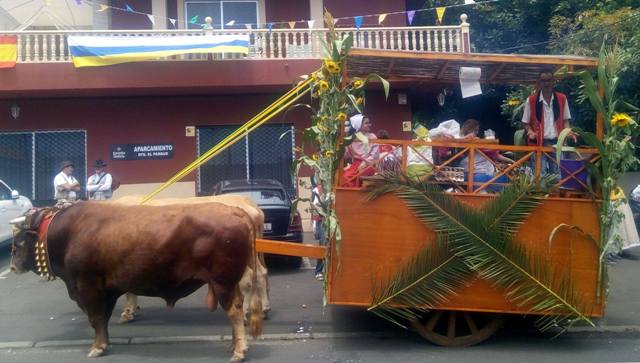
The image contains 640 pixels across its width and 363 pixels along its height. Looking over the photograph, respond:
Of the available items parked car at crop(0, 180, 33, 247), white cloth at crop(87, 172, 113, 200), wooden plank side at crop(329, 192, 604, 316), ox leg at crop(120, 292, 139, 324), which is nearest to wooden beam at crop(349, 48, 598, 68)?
wooden plank side at crop(329, 192, 604, 316)

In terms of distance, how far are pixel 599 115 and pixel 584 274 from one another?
1.64 m

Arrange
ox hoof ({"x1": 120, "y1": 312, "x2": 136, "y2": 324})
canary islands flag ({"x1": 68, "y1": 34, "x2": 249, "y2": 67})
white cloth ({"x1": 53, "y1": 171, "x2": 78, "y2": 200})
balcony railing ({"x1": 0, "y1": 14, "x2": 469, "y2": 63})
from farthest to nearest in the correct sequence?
balcony railing ({"x1": 0, "y1": 14, "x2": 469, "y2": 63})
canary islands flag ({"x1": 68, "y1": 34, "x2": 249, "y2": 67})
white cloth ({"x1": 53, "y1": 171, "x2": 78, "y2": 200})
ox hoof ({"x1": 120, "y1": 312, "x2": 136, "y2": 324})

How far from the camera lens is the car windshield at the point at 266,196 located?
11.6m

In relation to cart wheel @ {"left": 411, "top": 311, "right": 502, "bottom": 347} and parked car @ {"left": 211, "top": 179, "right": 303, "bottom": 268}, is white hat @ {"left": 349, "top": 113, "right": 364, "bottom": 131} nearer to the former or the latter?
cart wheel @ {"left": 411, "top": 311, "right": 502, "bottom": 347}

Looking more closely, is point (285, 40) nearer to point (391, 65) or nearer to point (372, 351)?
point (391, 65)

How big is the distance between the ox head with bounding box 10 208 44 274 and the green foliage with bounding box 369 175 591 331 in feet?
12.5

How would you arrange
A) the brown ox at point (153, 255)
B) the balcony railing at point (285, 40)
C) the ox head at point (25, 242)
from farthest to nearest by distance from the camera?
1. the balcony railing at point (285, 40)
2. the ox head at point (25, 242)
3. the brown ox at point (153, 255)

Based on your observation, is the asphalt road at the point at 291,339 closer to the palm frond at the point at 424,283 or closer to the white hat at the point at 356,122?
the palm frond at the point at 424,283

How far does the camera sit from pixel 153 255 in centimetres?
681

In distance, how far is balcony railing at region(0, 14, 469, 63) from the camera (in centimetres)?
1504

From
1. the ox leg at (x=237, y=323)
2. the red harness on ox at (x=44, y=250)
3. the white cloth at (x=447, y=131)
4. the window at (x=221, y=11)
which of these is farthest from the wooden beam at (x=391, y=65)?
the window at (x=221, y=11)

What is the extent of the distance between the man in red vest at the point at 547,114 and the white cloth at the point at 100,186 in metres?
8.32

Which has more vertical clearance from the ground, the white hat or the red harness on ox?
the white hat

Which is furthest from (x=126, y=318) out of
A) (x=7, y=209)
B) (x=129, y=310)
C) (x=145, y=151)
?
(x=145, y=151)
